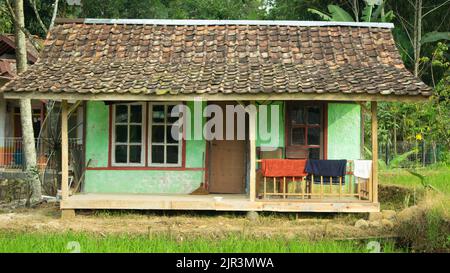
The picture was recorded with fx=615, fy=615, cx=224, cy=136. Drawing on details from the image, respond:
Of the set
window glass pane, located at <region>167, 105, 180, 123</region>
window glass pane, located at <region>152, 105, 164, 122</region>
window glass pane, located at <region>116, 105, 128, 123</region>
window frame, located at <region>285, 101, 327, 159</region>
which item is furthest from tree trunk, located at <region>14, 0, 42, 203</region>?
window frame, located at <region>285, 101, 327, 159</region>

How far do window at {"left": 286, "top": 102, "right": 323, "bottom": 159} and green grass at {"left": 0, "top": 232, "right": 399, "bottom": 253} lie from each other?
398cm

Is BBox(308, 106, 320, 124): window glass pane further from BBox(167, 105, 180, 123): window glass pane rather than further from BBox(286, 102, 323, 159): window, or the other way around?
BBox(167, 105, 180, 123): window glass pane

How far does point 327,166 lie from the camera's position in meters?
12.6

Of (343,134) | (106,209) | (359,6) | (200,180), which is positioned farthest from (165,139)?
(359,6)

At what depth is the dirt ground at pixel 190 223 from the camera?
11.0 m

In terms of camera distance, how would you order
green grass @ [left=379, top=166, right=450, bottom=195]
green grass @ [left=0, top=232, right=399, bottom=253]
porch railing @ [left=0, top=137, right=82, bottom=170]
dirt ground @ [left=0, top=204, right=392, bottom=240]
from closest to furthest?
green grass @ [left=0, top=232, right=399, bottom=253] < dirt ground @ [left=0, top=204, right=392, bottom=240] < green grass @ [left=379, top=166, right=450, bottom=195] < porch railing @ [left=0, top=137, right=82, bottom=170]

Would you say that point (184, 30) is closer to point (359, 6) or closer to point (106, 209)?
point (106, 209)

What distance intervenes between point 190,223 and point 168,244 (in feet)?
8.69

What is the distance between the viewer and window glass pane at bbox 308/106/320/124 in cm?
1401

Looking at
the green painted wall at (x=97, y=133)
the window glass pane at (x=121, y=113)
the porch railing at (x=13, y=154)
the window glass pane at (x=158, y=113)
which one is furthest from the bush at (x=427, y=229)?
the porch railing at (x=13, y=154)

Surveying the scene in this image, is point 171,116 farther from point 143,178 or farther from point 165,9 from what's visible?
point 165,9

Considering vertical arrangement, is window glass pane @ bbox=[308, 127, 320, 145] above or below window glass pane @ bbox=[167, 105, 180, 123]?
below

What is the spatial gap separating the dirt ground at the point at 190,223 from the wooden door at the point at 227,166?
126 cm

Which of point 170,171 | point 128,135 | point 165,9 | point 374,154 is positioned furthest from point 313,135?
point 165,9
